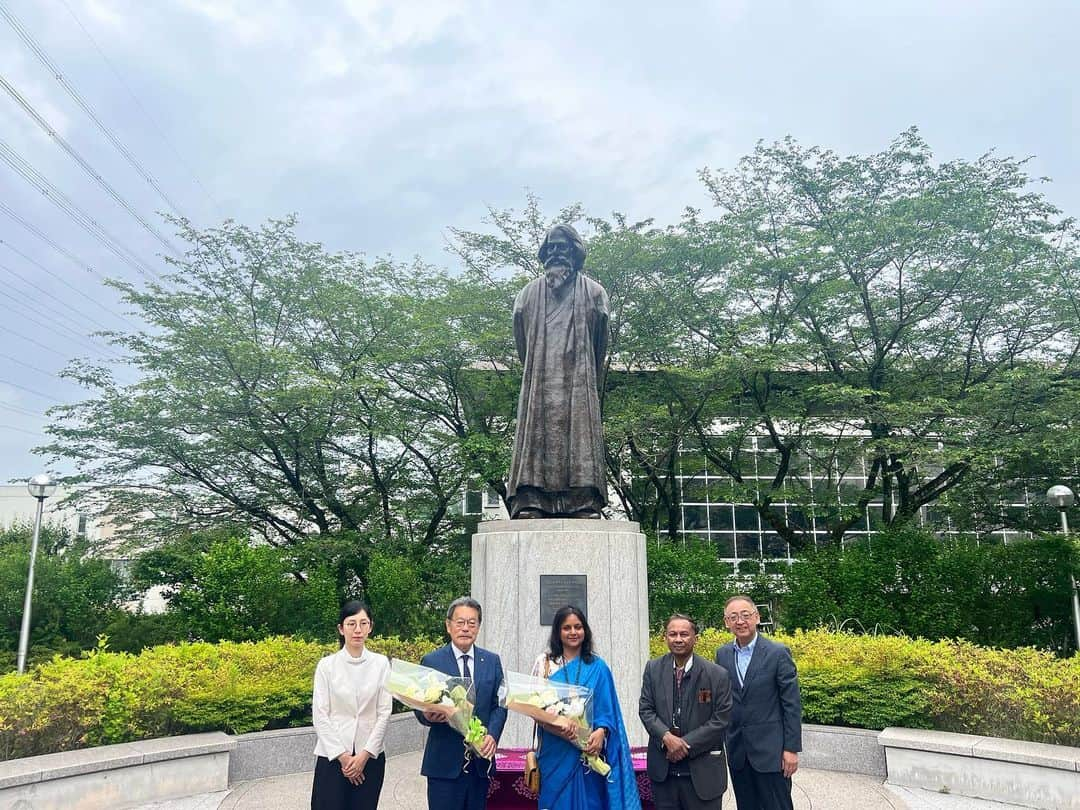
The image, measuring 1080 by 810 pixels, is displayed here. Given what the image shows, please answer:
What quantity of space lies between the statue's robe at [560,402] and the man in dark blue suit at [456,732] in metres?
2.71

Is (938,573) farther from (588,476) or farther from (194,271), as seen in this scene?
(194,271)

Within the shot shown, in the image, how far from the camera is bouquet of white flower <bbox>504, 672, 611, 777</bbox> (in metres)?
3.44

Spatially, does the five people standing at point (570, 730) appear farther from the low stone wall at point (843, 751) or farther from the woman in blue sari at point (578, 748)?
the low stone wall at point (843, 751)

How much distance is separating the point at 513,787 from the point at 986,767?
3.76 meters

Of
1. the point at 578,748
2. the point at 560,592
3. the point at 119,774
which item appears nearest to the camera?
the point at 578,748

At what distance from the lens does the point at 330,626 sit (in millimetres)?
13234

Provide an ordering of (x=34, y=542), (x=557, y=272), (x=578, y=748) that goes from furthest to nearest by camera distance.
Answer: (x=34, y=542)
(x=557, y=272)
(x=578, y=748)

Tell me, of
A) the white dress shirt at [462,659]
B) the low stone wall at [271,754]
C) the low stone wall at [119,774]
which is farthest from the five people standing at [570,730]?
the low stone wall at [271,754]

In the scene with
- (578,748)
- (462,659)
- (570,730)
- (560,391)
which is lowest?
(578,748)

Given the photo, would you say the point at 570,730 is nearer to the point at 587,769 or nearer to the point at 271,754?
the point at 587,769

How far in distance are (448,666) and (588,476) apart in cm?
293

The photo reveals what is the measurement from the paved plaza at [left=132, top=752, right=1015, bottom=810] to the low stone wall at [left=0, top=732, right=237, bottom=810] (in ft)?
0.44

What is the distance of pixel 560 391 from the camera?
6711 millimetres

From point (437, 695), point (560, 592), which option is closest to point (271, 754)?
point (560, 592)
